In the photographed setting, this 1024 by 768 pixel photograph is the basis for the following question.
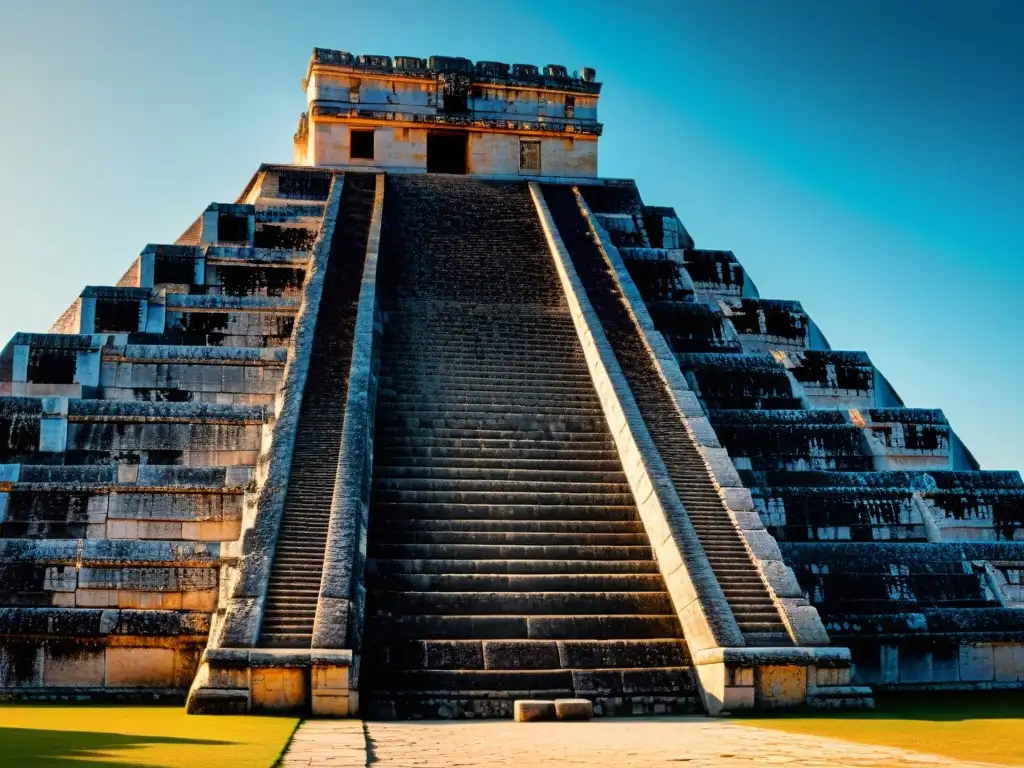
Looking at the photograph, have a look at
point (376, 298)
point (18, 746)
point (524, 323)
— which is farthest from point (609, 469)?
point (18, 746)

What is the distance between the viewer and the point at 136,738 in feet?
25.3

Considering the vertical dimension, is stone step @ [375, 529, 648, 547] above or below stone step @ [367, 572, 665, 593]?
above

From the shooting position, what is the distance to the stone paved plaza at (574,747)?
7094mm

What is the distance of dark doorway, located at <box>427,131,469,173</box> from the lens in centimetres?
2652

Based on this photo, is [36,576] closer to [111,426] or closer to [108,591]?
[108,591]

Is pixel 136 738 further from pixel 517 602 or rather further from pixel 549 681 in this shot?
pixel 517 602

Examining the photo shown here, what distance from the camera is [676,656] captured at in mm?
11273

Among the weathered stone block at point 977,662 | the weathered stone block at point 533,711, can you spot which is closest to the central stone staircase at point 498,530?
the weathered stone block at point 533,711

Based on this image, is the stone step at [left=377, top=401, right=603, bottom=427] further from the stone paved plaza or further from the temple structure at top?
the temple structure at top

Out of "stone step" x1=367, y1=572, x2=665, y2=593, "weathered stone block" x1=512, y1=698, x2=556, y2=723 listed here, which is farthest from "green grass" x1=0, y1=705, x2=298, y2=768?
"stone step" x1=367, y1=572, x2=665, y2=593

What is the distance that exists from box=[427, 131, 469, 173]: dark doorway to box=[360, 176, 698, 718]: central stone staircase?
8.03 m

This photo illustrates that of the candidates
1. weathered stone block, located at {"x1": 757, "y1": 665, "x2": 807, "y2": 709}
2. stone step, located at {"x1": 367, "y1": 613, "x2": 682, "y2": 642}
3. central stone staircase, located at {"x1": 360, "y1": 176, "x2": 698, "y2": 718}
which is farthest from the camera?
stone step, located at {"x1": 367, "y1": 613, "x2": 682, "y2": 642}

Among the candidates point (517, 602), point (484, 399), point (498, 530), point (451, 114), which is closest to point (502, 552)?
point (498, 530)

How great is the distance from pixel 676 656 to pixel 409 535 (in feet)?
10.3
